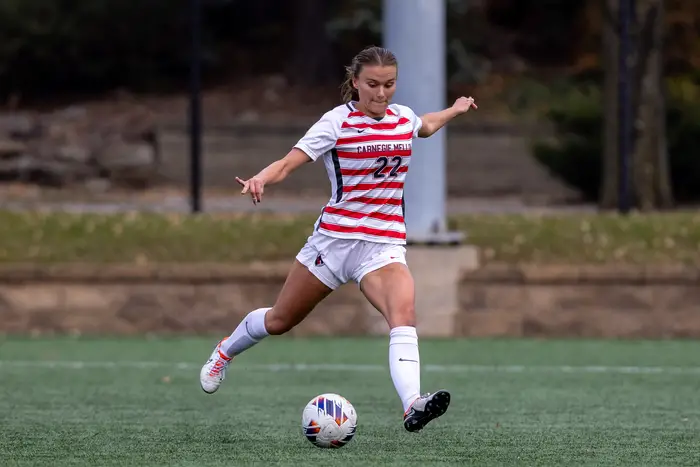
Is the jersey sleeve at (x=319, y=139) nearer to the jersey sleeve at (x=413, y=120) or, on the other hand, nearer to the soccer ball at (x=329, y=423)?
the jersey sleeve at (x=413, y=120)

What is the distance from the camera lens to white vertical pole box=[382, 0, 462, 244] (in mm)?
14227

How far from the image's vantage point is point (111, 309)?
14289 mm

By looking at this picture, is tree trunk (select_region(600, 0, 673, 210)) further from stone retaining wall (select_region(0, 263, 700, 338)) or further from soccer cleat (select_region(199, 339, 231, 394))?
soccer cleat (select_region(199, 339, 231, 394))

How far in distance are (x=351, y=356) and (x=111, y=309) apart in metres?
2.87

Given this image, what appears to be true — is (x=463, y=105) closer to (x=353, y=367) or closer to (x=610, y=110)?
(x=353, y=367)

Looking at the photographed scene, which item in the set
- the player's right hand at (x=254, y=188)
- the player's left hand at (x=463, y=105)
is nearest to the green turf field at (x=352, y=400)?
the player's right hand at (x=254, y=188)

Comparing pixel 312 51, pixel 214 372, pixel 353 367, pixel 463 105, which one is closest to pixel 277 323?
pixel 214 372

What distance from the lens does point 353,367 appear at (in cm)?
1180

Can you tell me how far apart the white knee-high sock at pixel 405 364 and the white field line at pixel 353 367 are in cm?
414

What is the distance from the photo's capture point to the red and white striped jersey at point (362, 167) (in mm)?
7547

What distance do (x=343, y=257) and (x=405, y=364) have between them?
2.35ft

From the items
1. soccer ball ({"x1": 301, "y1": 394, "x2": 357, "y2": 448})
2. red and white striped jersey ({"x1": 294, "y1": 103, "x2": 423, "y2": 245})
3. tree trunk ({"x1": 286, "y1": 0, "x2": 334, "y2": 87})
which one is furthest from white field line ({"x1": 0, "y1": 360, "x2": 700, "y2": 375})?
tree trunk ({"x1": 286, "y1": 0, "x2": 334, "y2": 87})

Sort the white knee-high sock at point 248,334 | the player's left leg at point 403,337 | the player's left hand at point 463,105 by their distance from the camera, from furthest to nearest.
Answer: the white knee-high sock at point 248,334, the player's left hand at point 463,105, the player's left leg at point 403,337

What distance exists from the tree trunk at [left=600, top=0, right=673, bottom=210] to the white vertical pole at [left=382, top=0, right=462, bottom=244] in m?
5.66
